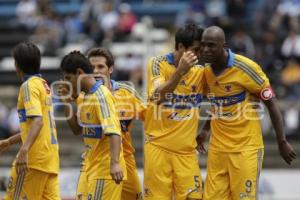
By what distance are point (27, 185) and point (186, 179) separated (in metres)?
1.77

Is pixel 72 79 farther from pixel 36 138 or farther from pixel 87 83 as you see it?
pixel 36 138

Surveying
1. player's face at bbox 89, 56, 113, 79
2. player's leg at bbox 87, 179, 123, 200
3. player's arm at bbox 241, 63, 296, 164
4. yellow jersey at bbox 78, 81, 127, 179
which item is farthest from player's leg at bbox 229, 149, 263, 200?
player's face at bbox 89, 56, 113, 79

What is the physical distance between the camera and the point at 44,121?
1048cm

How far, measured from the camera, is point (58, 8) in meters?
25.5

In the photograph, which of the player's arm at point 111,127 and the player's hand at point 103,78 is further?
the player's hand at point 103,78

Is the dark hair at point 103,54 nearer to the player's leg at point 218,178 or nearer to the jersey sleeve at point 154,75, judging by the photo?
the jersey sleeve at point 154,75

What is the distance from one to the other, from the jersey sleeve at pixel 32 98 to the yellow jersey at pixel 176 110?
1334 mm

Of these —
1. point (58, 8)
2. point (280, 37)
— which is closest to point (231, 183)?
point (280, 37)

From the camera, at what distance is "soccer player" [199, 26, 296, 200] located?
10.6m

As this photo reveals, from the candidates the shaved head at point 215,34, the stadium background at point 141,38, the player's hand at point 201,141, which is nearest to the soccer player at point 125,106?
the player's hand at point 201,141

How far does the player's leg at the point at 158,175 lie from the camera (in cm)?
1082

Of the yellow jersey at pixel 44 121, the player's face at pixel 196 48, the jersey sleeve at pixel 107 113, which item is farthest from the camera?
the player's face at pixel 196 48

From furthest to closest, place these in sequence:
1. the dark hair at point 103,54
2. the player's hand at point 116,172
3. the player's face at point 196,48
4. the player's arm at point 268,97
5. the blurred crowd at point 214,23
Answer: the blurred crowd at point 214,23 < the dark hair at point 103,54 < the player's face at point 196,48 < the player's arm at point 268,97 < the player's hand at point 116,172

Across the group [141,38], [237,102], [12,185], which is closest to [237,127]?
[237,102]
